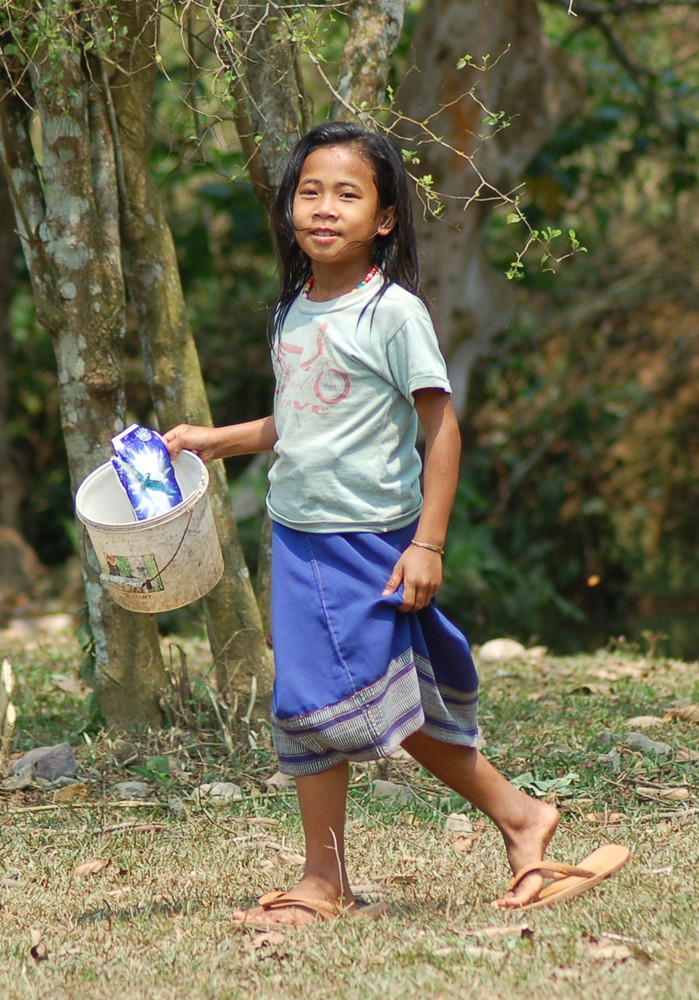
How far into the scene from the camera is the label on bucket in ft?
8.75

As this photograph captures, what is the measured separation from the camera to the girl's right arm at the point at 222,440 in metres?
2.81

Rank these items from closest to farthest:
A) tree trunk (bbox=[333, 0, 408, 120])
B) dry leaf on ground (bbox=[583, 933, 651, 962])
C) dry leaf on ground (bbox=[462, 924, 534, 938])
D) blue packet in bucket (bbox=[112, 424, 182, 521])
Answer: dry leaf on ground (bbox=[583, 933, 651, 962]) → dry leaf on ground (bbox=[462, 924, 534, 938]) → blue packet in bucket (bbox=[112, 424, 182, 521]) → tree trunk (bbox=[333, 0, 408, 120])

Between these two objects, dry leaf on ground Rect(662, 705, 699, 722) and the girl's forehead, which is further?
dry leaf on ground Rect(662, 705, 699, 722)

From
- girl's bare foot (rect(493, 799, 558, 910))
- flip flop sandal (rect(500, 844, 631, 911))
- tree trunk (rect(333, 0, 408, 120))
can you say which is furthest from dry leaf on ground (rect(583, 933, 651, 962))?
tree trunk (rect(333, 0, 408, 120))

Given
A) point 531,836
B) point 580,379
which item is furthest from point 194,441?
point 580,379

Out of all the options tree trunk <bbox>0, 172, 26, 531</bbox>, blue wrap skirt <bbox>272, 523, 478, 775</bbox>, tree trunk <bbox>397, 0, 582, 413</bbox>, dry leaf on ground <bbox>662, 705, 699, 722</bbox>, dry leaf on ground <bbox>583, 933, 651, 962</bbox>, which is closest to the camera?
dry leaf on ground <bbox>583, 933, 651, 962</bbox>

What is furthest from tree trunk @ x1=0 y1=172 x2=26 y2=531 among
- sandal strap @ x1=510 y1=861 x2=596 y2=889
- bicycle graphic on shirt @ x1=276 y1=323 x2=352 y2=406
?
sandal strap @ x1=510 y1=861 x2=596 y2=889

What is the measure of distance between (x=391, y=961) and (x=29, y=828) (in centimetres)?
153

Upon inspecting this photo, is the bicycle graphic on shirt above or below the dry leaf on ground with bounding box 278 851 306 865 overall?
above

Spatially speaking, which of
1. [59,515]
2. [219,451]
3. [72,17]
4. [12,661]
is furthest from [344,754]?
[59,515]

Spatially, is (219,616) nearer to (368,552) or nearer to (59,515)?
(368,552)

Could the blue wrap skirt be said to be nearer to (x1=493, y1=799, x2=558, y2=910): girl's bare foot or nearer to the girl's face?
(x1=493, y1=799, x2=558, y2=910): girl's bare foot

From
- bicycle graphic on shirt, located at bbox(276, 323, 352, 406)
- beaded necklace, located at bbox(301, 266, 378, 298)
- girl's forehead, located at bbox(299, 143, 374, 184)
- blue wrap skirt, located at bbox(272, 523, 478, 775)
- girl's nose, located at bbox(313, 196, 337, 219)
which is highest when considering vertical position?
girl's forehead, located at bbox(299, 143, 374, 184)

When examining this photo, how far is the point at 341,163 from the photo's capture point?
2598mm
